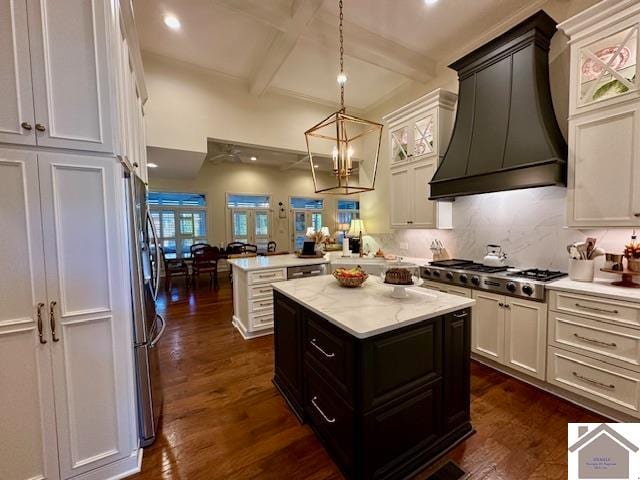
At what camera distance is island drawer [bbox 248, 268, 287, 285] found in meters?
3.30

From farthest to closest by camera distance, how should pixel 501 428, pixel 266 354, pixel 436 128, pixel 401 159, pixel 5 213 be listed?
pixel 401 159 < pixel 436 128 < pixel 266 354 < pixel 501 428 < pixel 5 213

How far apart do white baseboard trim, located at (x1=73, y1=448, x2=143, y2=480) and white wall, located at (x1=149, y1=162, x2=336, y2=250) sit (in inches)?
279

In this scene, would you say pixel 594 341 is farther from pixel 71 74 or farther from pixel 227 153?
pixel 227 153

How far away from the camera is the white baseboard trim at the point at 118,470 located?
1.45 m

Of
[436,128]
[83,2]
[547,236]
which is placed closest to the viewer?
A: [83,2]

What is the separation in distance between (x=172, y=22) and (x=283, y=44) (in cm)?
129

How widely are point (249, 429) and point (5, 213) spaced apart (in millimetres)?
1863

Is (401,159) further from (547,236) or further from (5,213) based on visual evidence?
(5,213)

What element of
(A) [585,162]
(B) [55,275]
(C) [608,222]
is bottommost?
(B) [55,275]

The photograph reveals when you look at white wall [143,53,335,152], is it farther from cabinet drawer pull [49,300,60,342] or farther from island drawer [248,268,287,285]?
cabinet drawer pull [49,300,60,342]

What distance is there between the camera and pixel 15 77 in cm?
122

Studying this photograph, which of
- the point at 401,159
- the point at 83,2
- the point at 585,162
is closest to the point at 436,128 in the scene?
the point at 401,159

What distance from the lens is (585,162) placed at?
2125 millimetres

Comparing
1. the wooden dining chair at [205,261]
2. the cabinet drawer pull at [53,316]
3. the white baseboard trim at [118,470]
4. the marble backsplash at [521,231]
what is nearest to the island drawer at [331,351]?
the white baseboard trim at [118,470]
